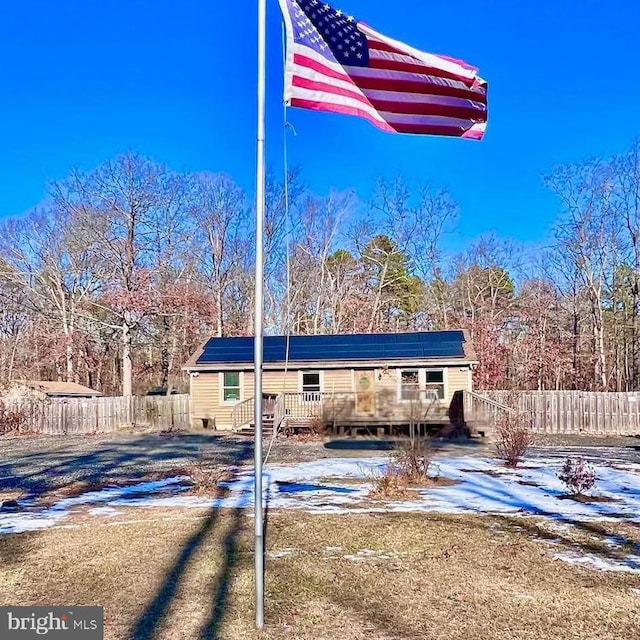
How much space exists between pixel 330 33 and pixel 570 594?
15.8ft

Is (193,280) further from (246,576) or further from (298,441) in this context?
(246,576)

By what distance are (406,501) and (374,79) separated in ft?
19.3

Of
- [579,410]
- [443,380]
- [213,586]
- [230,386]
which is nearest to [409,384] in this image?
[443,380]

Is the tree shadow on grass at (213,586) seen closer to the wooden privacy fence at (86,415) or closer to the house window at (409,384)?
the house window at (409,384)

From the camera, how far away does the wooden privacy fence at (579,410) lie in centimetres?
2181

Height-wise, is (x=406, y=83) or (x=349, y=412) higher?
(x=406, y=83)

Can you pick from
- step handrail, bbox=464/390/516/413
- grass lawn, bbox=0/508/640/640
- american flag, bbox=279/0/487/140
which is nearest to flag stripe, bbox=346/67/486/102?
american flag, bbox=279/0/487/140

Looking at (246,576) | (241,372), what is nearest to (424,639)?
(246,576)

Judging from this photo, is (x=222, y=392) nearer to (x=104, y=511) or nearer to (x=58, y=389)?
(x=58, y=389)

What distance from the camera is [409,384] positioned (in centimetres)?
2212

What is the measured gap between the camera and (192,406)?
23594 millimetres

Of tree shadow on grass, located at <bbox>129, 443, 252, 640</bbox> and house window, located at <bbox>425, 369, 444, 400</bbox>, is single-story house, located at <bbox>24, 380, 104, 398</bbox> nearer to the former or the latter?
house window, located at <bbox>425, 369, 444, 400</bbox>
